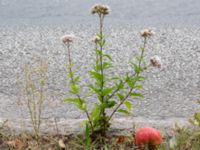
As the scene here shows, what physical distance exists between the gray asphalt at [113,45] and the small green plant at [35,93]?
0.09m

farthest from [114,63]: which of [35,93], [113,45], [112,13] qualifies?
[112,13]

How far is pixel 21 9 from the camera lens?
607cm

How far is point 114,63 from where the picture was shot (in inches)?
176

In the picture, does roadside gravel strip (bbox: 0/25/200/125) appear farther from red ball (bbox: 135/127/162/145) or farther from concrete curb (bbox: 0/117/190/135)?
red ball (bbox: 135/127/162/145)

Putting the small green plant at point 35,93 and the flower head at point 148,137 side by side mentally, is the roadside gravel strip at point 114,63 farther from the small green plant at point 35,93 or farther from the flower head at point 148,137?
the flower head at point 148,137

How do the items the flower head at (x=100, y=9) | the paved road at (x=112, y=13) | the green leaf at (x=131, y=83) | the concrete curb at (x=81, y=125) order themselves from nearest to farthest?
the flower head at (x=100, y=9) → the green leaf at (x=131, y=83) → the concrete curb at (x=81, y=125) → the paved road at (x=112, y=13)

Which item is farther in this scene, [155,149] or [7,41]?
[7,41]

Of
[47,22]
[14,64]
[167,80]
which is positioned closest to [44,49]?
[14,64]

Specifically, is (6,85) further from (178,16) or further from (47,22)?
(178,16)

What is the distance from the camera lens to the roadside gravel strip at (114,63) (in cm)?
362

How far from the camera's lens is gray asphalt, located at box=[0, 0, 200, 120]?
3.71 m

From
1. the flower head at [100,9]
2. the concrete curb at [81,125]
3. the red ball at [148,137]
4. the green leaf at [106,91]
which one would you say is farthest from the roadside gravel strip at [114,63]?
the flower head at [100,9]

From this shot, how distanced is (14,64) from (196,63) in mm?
1369

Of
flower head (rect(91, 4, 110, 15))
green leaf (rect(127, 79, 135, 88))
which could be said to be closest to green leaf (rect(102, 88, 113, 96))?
green leaf (rect(127, 79, 135, 88))
